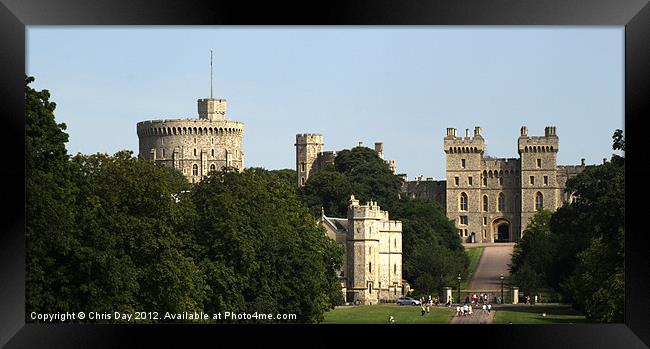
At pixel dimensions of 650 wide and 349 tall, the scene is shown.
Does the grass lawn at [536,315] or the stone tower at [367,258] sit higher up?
the stone tower at [367,258]

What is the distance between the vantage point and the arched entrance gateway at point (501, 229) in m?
106

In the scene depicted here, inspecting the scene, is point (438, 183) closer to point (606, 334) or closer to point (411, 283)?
point (411, 283)

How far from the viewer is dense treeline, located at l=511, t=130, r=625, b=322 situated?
27.0 meters

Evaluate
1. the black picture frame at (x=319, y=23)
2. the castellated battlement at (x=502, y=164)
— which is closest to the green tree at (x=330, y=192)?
the castellated battlement at (x=502, y=164)

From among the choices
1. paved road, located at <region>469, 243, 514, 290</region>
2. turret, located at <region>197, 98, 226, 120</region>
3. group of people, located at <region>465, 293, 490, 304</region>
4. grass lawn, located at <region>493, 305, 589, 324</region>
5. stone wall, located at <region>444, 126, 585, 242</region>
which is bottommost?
grass lawn, located at <region>493, 305, 589, 324</region>

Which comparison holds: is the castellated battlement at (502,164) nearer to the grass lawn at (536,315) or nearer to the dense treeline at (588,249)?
the dense treeline at (588,249)

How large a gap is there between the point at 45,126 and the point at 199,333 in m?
7.32

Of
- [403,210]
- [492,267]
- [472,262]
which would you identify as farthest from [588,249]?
[472,262]

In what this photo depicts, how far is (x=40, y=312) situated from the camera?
22359 mm

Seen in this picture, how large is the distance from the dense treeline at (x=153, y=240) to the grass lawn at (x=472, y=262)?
21201 millimetres

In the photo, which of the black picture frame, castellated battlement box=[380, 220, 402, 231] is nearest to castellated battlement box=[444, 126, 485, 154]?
castellated battlement box=[380, 220, 402, 231]

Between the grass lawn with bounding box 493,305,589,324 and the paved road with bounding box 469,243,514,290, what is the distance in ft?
46.8

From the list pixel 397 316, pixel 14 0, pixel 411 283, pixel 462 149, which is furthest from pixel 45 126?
pixel 462 149

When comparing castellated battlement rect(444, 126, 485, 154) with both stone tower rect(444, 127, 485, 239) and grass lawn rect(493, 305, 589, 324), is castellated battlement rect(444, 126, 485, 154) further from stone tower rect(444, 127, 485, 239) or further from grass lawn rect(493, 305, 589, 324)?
grass lawn rect(493, 305, 589, 324)
